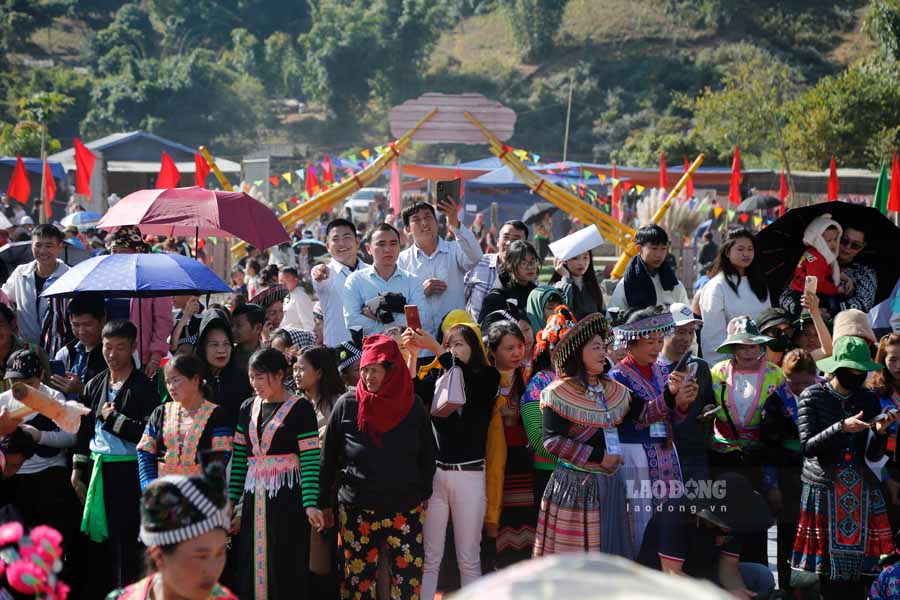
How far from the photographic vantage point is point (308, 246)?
596 inches

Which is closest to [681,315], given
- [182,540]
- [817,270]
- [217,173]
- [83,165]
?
[817,270]

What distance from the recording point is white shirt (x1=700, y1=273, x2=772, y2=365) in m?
7.00

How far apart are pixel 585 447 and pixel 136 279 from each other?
108 inches

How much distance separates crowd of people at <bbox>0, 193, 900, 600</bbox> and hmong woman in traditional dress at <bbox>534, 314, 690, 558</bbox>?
11mm

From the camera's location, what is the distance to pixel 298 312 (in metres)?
9.55

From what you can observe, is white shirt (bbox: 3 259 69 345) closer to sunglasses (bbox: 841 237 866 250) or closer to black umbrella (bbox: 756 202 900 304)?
black umbrella (bbox: 756 202 900 304)

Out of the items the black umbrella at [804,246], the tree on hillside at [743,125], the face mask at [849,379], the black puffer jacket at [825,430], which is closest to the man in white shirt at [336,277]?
the black umbrella at [804,246]

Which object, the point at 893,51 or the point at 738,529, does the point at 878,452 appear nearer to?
the point at 738,529

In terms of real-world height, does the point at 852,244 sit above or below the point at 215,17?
below

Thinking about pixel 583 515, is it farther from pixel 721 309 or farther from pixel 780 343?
pixel 721 309

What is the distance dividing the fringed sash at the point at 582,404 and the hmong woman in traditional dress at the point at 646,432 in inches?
7.2

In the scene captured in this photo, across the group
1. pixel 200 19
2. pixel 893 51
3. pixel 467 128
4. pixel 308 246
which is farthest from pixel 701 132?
Answer: pixel 200 19

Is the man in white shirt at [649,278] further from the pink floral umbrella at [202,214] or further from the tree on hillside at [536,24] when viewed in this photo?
the tree on hillside at [536,24]

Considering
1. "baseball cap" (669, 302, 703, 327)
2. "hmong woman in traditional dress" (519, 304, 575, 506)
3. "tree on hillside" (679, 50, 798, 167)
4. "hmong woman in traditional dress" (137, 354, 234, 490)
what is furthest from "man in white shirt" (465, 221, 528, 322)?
"tree on hillside" (679, 50, 798, 167)
